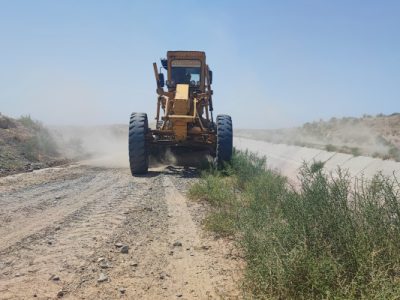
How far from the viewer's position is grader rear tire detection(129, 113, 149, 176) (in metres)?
13.2

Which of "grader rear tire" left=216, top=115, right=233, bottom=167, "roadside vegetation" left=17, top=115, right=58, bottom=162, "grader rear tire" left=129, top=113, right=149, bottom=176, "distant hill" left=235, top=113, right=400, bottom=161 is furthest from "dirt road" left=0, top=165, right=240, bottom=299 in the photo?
"distant hill" left=235, top=113, right=400, bottom=161

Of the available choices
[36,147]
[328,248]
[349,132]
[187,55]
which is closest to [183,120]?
[187,55]

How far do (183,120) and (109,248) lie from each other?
7848mm

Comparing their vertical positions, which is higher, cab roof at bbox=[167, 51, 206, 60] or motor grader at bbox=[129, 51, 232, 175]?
cab roof at bbox=[167, 51, 206, 60]

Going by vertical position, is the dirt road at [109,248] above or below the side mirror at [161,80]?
below

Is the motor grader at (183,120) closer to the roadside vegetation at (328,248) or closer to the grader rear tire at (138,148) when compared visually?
the grader rear tire at (138,148)

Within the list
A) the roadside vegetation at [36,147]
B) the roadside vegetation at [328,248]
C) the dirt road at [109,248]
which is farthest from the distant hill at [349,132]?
the roadside vegetation at [328,248]

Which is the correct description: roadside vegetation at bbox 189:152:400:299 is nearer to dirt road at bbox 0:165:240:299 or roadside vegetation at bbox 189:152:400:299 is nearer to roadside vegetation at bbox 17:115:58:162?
dirt road at bbox 0:165:240:299

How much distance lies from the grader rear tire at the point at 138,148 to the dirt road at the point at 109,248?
3.14m

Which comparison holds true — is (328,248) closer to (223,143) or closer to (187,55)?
(223,143)

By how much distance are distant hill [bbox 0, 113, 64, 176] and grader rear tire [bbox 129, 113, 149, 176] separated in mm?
4040

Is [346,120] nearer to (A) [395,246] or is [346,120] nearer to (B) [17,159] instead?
(B) [17,159]

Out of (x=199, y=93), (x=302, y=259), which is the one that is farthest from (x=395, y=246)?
(x=199, y=93)

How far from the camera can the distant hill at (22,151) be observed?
1625 cm
